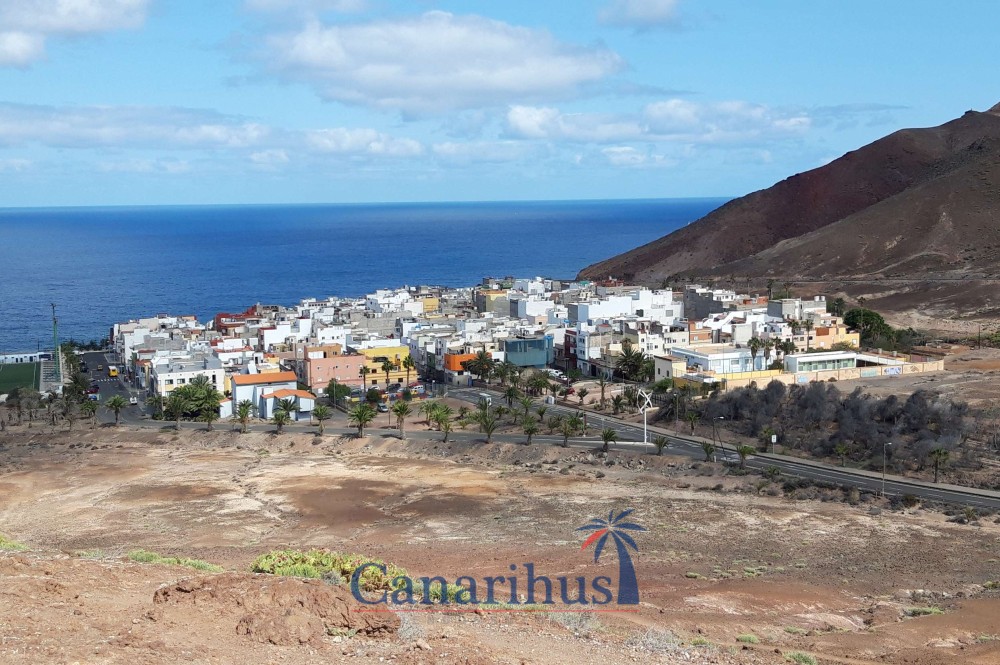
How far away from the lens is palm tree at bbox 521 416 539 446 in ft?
167

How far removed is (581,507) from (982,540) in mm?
14591

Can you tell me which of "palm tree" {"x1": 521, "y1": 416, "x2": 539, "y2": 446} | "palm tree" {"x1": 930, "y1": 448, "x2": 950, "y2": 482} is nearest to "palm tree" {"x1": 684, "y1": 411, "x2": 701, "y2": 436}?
"palm tree" {"x1": 521, "y1": 416, "x2": 539, "y2": 446}

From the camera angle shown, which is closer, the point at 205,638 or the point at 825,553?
the point at 205,638

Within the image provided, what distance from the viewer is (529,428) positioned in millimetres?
51031

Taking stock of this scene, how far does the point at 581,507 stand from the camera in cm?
3953

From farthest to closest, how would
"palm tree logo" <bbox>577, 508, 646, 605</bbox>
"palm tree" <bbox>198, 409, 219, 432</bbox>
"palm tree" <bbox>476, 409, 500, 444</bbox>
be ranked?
"palm tree" <bbox>198, 409, 219, 432</bbox> → "palm tree" <bbox>476, 409, 500, 444</bbox> → "palm tree logo" <bbox>577, 508, 646, 605</bbox>

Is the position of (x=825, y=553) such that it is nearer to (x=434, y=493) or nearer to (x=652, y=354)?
(x=434, y=493)

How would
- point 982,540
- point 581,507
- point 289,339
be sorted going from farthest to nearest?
point 289,339 < point 581,507 < point 982,540

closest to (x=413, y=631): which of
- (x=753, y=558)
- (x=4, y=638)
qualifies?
(x=4, y=638)

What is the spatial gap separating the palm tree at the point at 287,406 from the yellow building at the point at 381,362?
10924 mm

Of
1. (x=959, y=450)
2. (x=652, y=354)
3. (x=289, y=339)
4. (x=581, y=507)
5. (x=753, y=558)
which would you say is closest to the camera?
(x=753, y=558)

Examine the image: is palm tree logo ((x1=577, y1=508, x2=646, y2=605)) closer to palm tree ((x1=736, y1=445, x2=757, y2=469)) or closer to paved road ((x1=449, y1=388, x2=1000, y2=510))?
palm tree ((x1=736, y1=445, x2=757, y2=469))

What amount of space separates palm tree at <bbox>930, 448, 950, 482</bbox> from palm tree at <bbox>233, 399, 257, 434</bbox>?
118 ft

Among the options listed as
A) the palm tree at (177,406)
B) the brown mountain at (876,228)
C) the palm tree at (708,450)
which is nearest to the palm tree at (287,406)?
the palm tree at (177,406)
